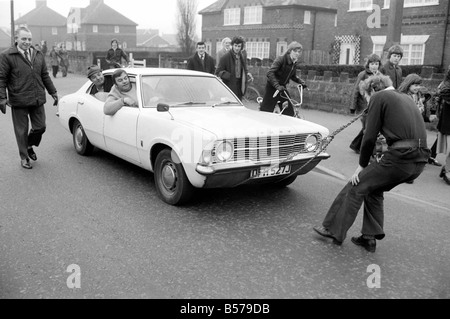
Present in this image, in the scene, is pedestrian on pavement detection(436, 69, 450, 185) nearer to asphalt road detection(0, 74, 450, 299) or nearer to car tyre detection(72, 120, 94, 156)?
asphalt road detection(0, 74, 450, 299)

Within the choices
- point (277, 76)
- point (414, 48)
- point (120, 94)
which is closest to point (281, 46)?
point (414, 48)

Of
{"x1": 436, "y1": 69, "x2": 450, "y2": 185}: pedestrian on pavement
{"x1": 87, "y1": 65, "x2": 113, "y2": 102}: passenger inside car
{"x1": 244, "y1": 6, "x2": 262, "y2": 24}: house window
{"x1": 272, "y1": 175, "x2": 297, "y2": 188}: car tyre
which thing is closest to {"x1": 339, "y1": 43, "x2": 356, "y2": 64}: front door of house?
{"x1": 244, "y1": 6, "x2": 262, "y2": 24}: house window

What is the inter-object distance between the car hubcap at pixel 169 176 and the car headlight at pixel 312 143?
1580 mm

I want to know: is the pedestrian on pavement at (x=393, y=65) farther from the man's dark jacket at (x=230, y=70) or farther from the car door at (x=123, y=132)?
the car door at (x=123, y=132)

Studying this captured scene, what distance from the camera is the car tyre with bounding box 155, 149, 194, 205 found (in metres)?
5.20

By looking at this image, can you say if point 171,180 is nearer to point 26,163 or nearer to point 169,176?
point 169,176

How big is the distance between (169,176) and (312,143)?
1.73 metres

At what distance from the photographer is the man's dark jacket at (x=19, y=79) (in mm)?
6734

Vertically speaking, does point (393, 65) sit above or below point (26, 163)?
above

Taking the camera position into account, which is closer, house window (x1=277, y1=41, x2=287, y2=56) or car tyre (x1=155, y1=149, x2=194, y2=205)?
car tyre (x1=155, y1=149, x2=194, y2=205)

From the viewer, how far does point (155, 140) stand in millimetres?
5480

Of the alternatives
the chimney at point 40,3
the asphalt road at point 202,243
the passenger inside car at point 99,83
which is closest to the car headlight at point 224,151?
the asphalt road at point 202,243

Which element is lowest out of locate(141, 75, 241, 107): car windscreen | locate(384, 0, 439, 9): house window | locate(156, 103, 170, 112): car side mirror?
locate(156, 103, 170, 112): car side mirror

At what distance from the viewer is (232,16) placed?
138 ft
